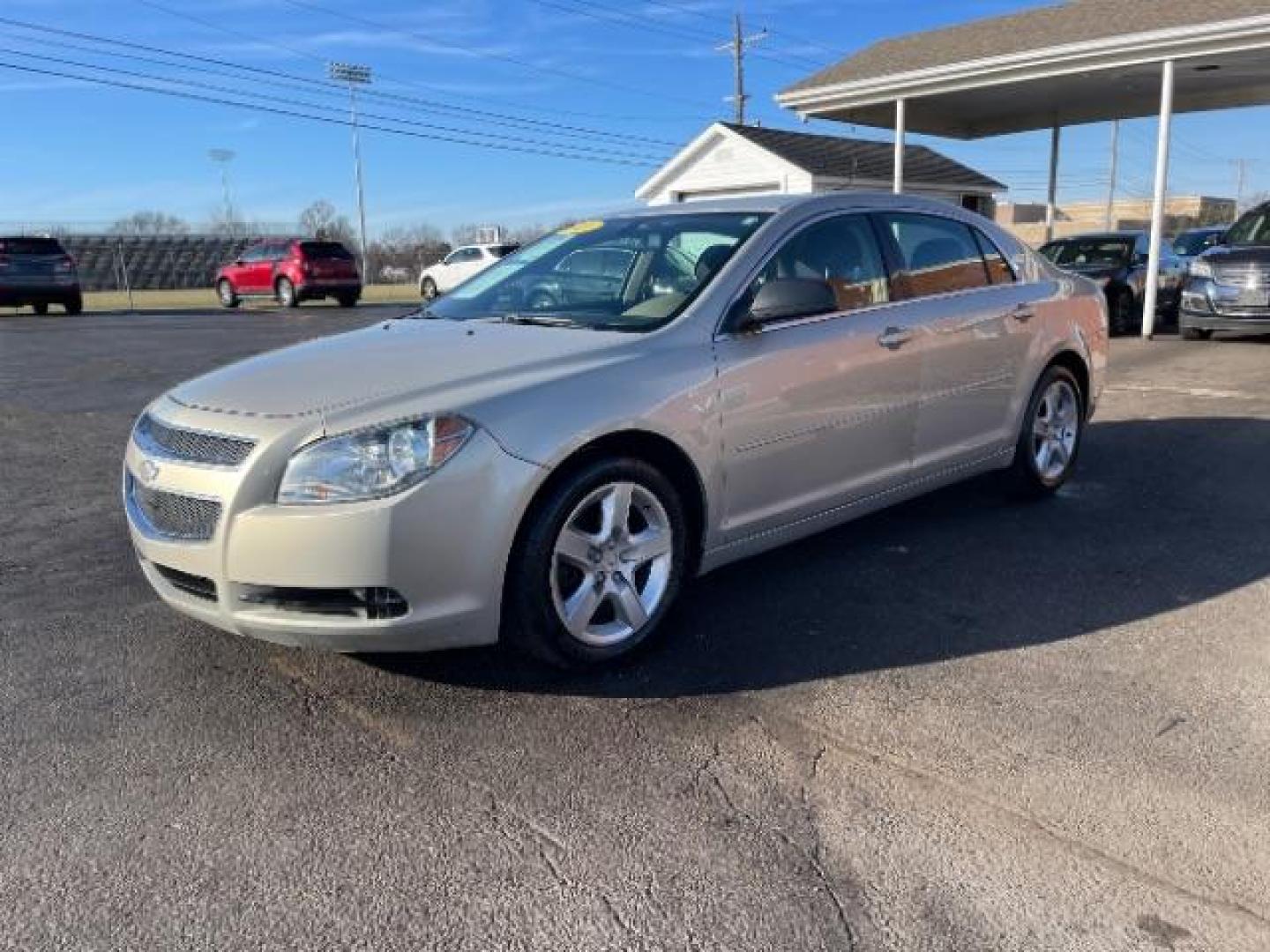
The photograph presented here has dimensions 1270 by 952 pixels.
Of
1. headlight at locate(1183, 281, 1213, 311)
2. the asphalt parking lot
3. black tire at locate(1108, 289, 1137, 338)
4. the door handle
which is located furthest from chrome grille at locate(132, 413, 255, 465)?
black tire at locate(1108, 289, 1137, 338)

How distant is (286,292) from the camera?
84.9 feet

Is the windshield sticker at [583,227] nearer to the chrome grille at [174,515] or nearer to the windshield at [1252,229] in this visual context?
the chrome grille at [174,515]

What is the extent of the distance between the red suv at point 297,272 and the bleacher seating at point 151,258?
2159 cm

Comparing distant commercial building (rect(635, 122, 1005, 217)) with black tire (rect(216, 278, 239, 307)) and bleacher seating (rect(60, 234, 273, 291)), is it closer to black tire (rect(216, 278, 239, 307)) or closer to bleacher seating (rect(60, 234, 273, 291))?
black tire (rect(216, 278, 239, 307))

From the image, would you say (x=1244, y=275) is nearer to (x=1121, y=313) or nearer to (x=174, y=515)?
(x=1121, y=313)

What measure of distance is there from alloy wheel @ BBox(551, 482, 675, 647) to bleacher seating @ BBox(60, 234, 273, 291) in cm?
4725

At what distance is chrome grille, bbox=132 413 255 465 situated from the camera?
3.11 metres

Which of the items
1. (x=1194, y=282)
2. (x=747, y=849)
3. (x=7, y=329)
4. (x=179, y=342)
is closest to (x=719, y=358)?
(x=747, y=849)

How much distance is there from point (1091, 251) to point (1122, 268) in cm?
74

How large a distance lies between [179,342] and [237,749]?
563 inches

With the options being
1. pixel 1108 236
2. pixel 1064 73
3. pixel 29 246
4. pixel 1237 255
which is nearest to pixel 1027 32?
pixel 1064 73

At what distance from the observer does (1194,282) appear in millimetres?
12953

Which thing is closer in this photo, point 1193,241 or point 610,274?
point 610,274

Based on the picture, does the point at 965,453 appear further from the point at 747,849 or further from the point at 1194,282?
the point at 1194,282
